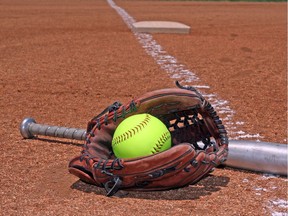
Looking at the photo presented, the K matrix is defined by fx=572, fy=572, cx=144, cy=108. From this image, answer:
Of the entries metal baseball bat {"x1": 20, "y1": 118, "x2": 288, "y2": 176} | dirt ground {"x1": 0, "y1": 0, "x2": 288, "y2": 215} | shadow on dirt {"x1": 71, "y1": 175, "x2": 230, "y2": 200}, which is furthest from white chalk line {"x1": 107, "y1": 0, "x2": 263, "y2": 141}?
shadow on dirt {"x1": 71, "y1": 175, "x2": 230, "y2": 200}

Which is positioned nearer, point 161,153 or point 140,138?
point 161,153

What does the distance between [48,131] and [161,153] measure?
3.96ft

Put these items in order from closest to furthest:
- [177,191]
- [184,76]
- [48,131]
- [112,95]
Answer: [177,191]
[48,131]
[112,95]
[184,76]

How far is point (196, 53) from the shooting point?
8641 mm

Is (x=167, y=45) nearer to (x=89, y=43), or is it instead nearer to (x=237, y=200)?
(x=89, y=43)

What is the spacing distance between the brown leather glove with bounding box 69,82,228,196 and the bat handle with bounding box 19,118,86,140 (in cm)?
34

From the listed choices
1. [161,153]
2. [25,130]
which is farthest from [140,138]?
[25,130]

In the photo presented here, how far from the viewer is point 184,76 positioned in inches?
263

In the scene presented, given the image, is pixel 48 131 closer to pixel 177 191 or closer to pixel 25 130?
pixel 25 130

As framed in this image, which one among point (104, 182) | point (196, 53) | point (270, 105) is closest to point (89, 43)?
point (196, 53)

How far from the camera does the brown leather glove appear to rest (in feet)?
9.69

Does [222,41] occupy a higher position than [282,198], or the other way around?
[282,198]

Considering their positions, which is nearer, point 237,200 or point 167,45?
point 237,200

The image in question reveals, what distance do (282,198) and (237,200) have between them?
0.24 m
